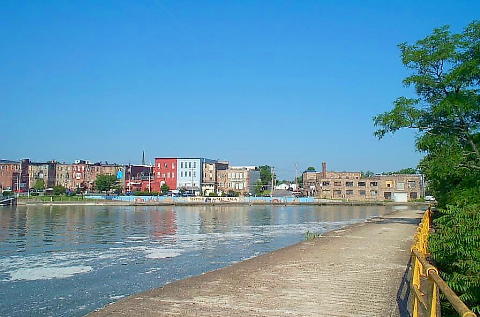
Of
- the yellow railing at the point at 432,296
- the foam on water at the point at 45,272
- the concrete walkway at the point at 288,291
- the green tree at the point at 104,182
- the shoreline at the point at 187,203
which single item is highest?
the green tree at the point at 104,182

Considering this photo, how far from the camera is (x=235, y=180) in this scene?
140000 millimetres

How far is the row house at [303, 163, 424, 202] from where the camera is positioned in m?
132

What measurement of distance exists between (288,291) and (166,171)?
12397 centimetres

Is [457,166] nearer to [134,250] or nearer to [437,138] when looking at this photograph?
[437,138]

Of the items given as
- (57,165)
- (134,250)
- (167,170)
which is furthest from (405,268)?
(57,165)

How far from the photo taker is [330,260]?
50.8 ft

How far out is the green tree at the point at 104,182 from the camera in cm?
13638

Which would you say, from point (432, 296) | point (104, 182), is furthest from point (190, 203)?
point (432, 296)

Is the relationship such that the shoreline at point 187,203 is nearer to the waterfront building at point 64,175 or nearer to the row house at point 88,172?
the row house at point 88,172

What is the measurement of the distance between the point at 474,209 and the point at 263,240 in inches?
836

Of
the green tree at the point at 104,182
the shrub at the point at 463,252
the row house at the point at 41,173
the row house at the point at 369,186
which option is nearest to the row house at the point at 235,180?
the row house at the point at 369,186

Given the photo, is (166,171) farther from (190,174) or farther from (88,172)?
(88,172)

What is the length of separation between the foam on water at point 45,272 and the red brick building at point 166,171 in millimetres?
113084

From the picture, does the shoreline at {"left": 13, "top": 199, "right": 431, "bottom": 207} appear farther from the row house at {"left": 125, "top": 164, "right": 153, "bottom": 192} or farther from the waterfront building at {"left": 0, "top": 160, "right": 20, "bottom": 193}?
the waterfront building at {"left": 0, "top": 160, "right": 20, "bottom": 193}
